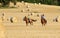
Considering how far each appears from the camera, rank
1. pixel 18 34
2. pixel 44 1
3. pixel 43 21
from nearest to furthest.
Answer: pixel 18 34, pixel 43 21, pixel 44 1

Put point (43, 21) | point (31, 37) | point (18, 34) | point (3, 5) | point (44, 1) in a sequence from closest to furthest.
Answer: point (31, 37), point (18, 34), point (43, 21), point (3, 5), point (44, 1)

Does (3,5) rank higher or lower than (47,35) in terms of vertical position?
lower

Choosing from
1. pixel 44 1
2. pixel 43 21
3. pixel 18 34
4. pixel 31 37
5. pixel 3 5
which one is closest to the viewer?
pixel 31 37

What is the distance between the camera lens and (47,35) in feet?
76.5

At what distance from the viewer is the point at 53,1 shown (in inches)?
3093

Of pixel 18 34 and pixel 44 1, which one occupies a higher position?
pixel 18 34

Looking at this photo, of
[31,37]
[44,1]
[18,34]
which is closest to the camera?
[31,37]

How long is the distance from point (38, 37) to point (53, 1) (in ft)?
186

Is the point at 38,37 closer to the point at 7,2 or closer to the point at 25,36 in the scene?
the point at 25,36

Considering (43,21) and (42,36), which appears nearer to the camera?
(42,36)

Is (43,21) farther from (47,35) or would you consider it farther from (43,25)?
(47,35)

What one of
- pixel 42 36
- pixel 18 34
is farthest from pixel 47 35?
pixel 18 34

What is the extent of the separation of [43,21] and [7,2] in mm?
39928

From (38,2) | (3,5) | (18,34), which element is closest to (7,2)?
(3,5)
